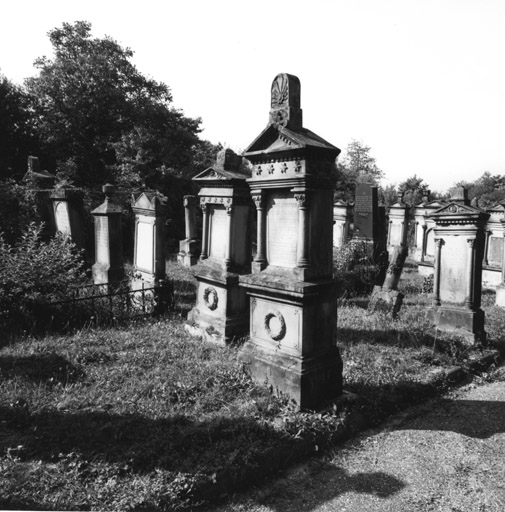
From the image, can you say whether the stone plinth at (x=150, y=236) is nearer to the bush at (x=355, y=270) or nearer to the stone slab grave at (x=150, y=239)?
the stone slab grave at (x=150, y=239)

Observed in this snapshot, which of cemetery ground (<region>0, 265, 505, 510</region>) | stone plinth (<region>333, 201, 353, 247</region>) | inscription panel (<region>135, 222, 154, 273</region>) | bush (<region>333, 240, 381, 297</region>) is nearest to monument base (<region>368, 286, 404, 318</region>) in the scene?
cemetery ground (<region>0, 265, 505, 510</region>)

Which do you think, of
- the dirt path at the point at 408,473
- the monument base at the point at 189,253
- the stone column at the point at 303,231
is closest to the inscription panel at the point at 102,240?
the monument base at the point at 189,253

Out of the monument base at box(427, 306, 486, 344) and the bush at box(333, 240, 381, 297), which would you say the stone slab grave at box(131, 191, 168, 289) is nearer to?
the bush at box(333, 240, 381, 297)

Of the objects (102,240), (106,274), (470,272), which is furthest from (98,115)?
(470,272)

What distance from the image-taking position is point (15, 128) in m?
22.7

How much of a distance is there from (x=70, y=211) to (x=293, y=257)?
27.7 feet

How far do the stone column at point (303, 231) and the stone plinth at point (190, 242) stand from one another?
40.4 ft

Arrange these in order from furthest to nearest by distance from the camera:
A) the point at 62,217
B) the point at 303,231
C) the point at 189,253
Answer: the point at 189,253
the point at 62,217
the point at 303,231

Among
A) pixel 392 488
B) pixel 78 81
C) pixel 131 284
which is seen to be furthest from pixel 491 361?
pixel 78 81

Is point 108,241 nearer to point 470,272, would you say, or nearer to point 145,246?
point 145,246

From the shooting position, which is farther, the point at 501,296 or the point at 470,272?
the point at 501,296

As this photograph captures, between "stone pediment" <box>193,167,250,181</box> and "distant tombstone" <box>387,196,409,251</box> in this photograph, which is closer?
"stone pediment" <box>193,167,250,181</box>

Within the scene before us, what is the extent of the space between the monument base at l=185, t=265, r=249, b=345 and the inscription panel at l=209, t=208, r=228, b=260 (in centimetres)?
36

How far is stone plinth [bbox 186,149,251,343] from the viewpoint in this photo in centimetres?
743
